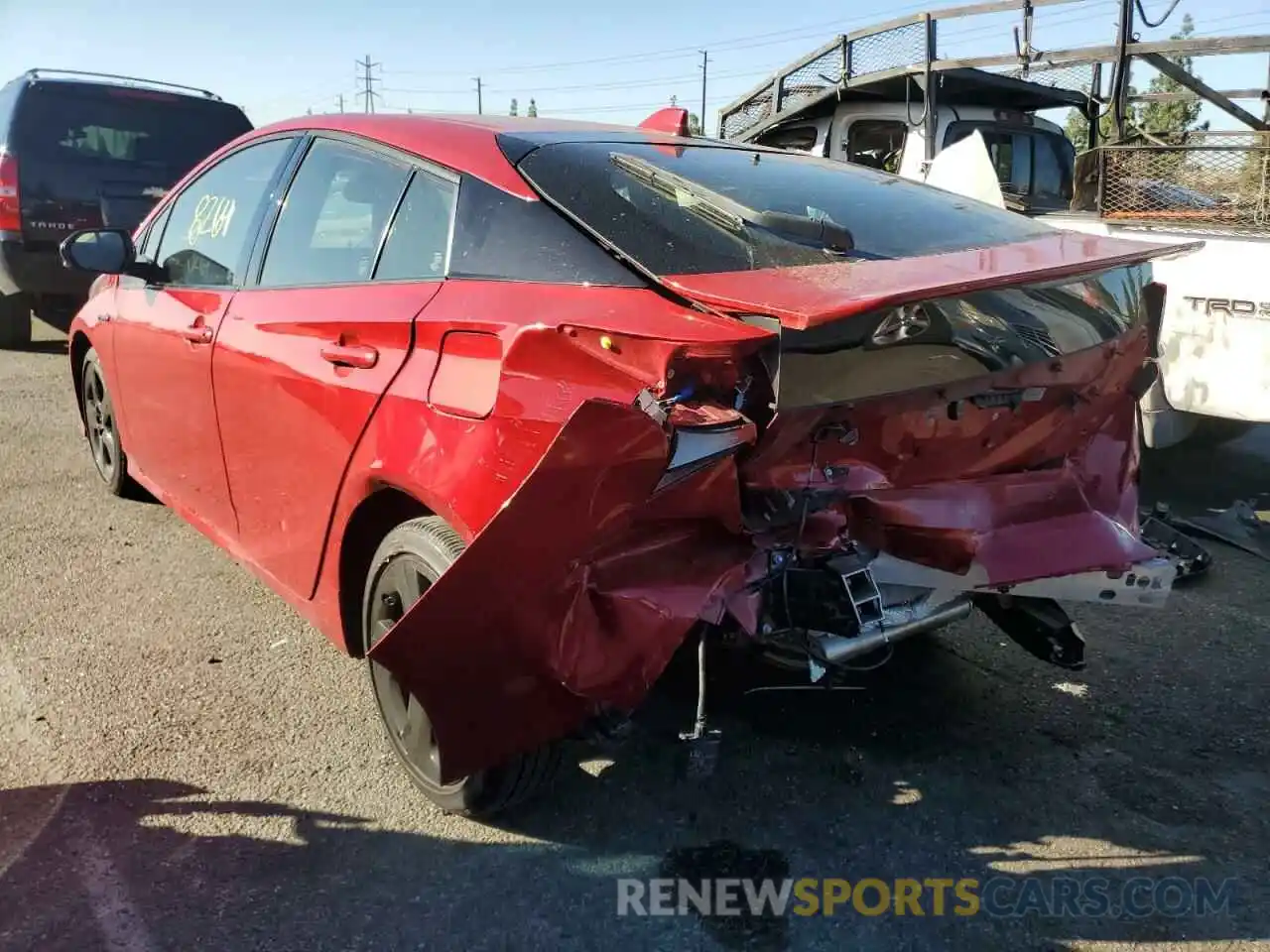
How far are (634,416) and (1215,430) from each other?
487cm

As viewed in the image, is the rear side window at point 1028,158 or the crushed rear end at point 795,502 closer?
the crushed rear end at point 795,502

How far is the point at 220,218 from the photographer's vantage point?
12.2 ft

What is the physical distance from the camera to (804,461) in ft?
7.23

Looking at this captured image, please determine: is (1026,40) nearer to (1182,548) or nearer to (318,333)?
(1182,548)

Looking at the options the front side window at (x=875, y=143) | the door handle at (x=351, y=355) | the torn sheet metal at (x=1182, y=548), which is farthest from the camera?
the front side window at (x=875, y=143)

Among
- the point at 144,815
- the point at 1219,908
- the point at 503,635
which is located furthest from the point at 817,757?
the point at 144,815

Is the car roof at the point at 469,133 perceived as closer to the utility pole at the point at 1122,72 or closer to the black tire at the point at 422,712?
the black tire at the point at 422,712

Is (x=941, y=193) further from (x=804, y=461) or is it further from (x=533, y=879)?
(x=533, y=879)

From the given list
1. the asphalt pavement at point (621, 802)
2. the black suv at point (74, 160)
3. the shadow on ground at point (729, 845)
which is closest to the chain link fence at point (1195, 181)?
the asphalt pavement at point (621, 802)

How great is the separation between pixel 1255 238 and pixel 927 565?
3124 mm

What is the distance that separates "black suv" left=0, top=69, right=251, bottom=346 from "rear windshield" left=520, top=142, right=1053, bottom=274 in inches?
246

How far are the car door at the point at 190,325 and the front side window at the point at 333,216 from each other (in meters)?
0.21

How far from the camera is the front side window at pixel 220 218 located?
3469mm

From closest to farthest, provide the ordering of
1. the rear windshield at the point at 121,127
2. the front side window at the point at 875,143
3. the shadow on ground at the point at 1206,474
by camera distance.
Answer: the shadow on ground at the point at 1206,474, the front side window at the point at 875,143, the rear windshield at the point at 121,127
